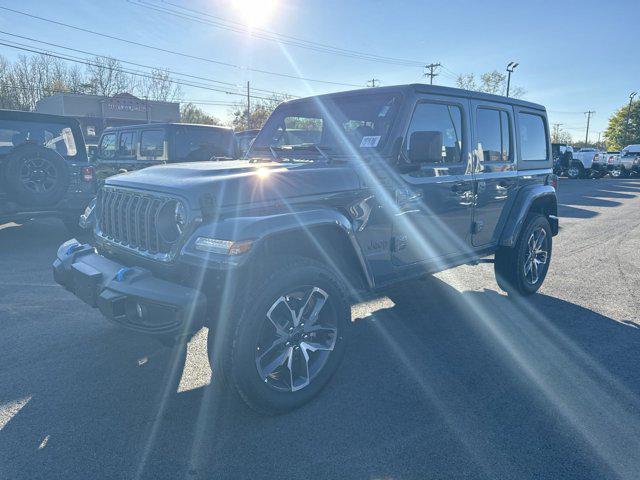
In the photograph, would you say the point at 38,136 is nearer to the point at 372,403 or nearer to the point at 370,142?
the point at 370,142

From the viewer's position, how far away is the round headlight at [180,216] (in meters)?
2.54

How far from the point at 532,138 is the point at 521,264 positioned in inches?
56.8

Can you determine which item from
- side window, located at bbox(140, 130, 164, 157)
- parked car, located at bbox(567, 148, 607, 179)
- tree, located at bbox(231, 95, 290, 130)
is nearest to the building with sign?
tree, located at bbox(231, 95, 290, 130)

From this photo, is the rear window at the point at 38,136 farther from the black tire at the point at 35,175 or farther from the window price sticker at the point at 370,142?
the window price sticker at the point at 370,142

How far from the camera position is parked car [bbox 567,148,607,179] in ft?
87.0

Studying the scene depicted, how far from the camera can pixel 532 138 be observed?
16.4 ft

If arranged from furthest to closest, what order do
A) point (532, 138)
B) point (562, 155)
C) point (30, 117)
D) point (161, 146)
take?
point (562, 155) → point (161, 146) → point (30, 117) → point (532, 138)

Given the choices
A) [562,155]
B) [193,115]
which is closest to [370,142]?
[562,155]

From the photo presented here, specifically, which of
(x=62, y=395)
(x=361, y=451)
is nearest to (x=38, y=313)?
(x=62, y=395)

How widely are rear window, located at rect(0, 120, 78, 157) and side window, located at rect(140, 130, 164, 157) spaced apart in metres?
1.48

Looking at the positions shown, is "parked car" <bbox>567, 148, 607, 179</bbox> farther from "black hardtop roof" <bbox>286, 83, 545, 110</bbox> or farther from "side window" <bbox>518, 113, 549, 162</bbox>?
"black hardtop roof" <bbox>286, 83, 545, 110</bbox>

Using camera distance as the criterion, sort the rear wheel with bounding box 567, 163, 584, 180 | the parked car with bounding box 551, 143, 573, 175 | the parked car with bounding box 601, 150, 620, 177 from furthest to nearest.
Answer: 1. the parked car with bounding box 601, 150, 620, 177
2. the rear wheel with bounding box 567, 163, 584, 180
3. the parked car with bounding box 551, 143, 573, 175

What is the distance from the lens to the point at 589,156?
26.5 metres

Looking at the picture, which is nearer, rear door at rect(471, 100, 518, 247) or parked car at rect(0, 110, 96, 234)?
rear door at rect(471, 100, 518, 247)
